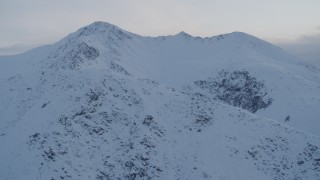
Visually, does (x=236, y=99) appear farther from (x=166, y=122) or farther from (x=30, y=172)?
(x=30, y=172)

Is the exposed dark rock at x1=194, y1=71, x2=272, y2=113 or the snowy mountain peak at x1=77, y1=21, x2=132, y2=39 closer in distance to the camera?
the exposed dark rock at x1=194, y1=71, x2=272, y2=113

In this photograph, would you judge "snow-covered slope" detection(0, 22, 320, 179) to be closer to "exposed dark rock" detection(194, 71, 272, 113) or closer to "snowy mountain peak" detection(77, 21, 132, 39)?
"exposed dark rock" detection(194, 71, 272, 113)

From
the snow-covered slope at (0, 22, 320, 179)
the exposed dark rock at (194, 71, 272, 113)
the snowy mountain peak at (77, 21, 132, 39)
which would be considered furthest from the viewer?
the snowy mountain peak at (77, 21, 132, 39)

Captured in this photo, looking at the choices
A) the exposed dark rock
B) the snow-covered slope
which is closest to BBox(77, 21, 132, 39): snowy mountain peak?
the exposed dark rock

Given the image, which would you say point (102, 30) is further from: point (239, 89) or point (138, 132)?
point (138, 132)

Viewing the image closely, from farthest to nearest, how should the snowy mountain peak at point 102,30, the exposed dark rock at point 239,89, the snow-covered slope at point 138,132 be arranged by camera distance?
the snowy mountain peak at point 102,30
the exposed dark rock at point 239,89
the snow-covered slope at point 138,132

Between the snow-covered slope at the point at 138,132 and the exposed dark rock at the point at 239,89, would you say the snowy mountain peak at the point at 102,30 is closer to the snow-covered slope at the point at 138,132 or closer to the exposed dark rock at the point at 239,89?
the exposed dark rock at the point at 239,89

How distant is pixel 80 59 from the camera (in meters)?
67.9

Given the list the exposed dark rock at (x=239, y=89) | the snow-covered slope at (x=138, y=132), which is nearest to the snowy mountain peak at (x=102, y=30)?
the exposed dark rock at (x=239, y=89)

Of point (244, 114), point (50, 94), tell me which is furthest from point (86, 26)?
point (244, 114)

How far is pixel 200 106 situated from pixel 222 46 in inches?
2273

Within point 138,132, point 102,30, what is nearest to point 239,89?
point 138,132

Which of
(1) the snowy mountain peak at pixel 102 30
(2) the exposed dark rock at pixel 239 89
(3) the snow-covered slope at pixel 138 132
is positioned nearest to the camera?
(3) the snow-covered slope at pixel 138 132

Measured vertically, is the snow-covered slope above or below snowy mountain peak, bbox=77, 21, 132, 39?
below
